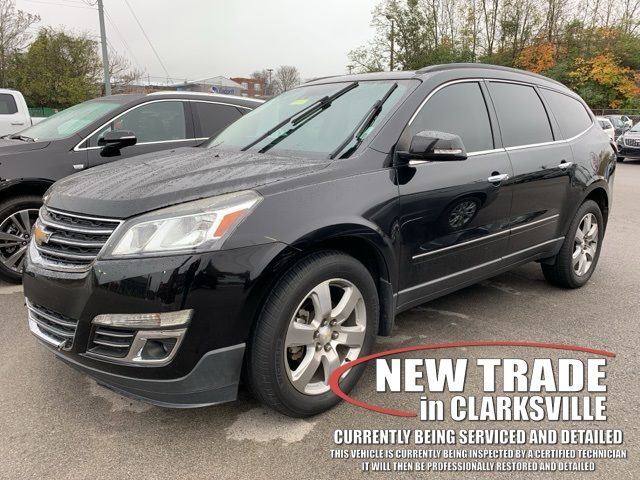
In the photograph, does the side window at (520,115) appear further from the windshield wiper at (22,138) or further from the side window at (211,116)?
the windshield wiper at (22,138)

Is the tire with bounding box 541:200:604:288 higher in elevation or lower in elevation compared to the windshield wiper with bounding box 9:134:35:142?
lower

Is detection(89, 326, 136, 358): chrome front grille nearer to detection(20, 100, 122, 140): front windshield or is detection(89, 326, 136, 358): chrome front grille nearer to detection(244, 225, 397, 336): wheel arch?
detection(244, 225, 397, 336): wheel arch

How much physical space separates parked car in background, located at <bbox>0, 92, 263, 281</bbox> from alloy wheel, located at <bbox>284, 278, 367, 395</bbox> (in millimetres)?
2958

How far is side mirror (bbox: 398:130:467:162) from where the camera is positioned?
2.70m

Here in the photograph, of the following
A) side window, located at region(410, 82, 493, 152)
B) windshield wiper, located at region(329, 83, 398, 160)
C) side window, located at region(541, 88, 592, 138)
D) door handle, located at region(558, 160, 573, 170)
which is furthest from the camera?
side window, located at region(541, 88, 592, 138)

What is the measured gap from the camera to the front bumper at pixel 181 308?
6.82 ft

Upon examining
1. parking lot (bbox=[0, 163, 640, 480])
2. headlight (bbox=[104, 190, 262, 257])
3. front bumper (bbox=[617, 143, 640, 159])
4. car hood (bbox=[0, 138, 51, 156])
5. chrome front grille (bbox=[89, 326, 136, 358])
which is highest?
car hood (bbox=[0, 138, 51, 156])

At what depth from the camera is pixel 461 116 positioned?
10.9 ft

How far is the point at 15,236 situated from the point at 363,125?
3.40m

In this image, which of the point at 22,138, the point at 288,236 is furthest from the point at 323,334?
the point at 22,138

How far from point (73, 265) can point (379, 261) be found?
4.92 feet

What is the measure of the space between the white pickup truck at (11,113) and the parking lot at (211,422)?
298 inches

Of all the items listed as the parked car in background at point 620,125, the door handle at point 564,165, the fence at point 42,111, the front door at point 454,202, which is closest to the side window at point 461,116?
the front door at point 454,202

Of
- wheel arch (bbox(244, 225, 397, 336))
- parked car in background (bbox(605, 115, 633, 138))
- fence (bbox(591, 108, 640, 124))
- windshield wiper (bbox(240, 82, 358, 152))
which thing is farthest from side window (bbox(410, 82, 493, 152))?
fence (bbox(591, 108, 640, 124))
